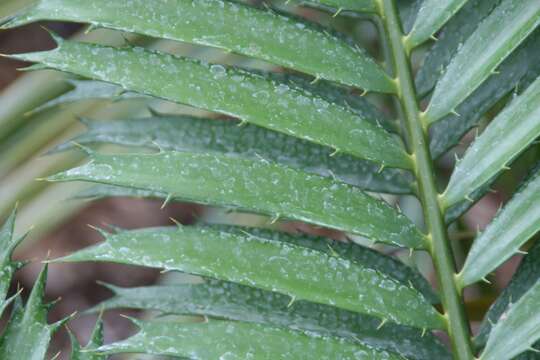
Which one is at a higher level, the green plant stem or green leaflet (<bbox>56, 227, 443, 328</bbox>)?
the green plant stem

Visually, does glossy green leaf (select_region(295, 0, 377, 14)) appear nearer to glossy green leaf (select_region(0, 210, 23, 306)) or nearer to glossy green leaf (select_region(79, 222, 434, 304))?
glossy green leaf (select_region(79, 222, 434, 304))

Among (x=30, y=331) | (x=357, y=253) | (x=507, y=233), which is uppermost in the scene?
(x=507, y=233)

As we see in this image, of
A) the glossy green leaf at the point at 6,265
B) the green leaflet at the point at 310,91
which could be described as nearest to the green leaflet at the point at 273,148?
the green leaflet at the point at 310,91

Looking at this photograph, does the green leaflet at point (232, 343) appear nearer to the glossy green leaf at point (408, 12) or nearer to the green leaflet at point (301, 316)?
the green leaflet at point (301, 316)

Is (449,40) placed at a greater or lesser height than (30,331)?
greater

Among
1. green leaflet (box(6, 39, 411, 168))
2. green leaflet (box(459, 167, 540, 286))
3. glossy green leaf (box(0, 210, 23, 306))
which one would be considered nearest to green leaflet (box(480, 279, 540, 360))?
green leaflet (box(459, 167, 540, 286))

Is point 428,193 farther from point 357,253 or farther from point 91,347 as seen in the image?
point 91,347

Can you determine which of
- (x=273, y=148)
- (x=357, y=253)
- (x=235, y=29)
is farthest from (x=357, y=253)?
(x=235, y=29)
